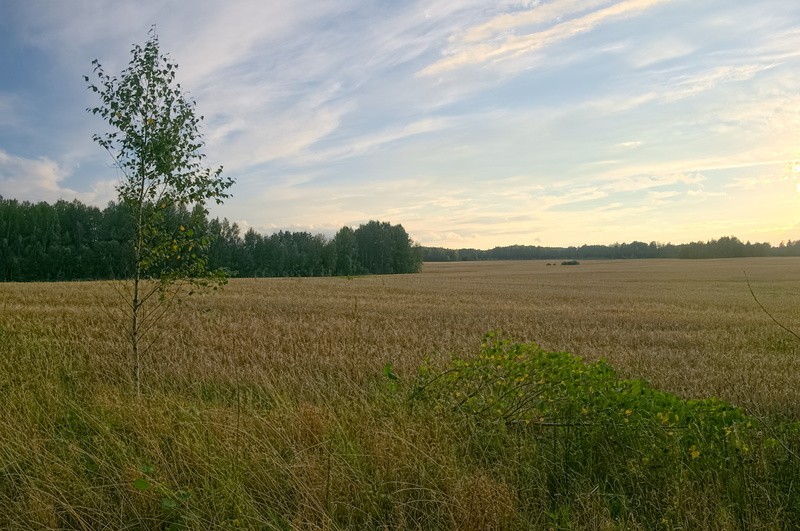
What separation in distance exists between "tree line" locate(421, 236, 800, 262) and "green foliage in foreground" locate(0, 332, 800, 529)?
124052mm

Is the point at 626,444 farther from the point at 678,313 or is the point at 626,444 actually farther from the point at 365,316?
the point at 678,313

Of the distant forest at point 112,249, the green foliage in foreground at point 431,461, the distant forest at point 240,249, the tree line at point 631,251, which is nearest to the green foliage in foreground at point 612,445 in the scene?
the green foliage in foreground at point 431,461

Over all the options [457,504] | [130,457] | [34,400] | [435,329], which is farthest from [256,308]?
[457,504]

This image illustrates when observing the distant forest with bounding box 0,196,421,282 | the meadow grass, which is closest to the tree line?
the distant forest with bounding box 0,196,421,282

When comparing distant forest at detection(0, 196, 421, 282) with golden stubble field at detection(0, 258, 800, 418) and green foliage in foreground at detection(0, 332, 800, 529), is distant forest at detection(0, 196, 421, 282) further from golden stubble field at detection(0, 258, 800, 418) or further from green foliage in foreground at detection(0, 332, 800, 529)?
green foliage in foreground at detection(0, 332, 800, 529)

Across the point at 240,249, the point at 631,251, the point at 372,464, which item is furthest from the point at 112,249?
the point at 631,251

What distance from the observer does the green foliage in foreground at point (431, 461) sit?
3986mm

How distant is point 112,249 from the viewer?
214 ft

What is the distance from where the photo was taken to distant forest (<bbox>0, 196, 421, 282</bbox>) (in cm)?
6706

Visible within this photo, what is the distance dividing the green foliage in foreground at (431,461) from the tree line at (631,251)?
124052 mm

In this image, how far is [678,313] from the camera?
22.0 meters

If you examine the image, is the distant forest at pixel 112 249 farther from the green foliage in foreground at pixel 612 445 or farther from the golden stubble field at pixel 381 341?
the green foliage in foreground at pixel 612 445

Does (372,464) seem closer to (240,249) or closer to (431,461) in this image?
(431,461)

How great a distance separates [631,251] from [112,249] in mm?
117553
